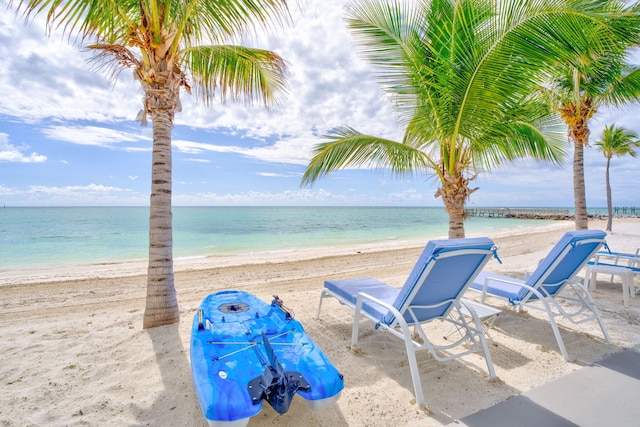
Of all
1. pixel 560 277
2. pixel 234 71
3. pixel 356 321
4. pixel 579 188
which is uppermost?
pixel 234 71

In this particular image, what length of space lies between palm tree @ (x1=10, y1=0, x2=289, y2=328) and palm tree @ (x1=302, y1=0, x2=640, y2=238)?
7.67 ft

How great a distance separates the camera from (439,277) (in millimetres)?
2744

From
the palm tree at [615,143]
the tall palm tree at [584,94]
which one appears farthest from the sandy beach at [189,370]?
the palm tree at [615,143]

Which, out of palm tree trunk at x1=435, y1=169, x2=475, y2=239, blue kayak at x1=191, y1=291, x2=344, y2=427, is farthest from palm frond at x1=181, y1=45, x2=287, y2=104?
blue kayak at x1=191, y1=291, x2=344, y2=427

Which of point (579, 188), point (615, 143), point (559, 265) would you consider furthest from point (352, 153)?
point (615, 143)

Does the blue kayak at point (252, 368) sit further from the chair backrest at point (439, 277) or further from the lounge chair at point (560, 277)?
the lounge chair at point (560, 277)

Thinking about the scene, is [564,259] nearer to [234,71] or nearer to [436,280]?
→ [436,280]

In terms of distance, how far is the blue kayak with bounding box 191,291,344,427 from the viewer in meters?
1.87

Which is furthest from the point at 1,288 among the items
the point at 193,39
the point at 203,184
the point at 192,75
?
the point at 203,184

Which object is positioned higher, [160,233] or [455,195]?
[455,195]

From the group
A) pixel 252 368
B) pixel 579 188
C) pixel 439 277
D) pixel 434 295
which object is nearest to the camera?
pixel 252 368

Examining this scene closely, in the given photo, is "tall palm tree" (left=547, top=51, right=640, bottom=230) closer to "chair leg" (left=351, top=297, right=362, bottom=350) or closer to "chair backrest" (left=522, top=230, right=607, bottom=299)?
"chair backrest" (left=522, top=230, right=607, bottom=299)

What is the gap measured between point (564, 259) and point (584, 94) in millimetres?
6924

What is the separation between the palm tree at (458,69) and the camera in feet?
12.6
